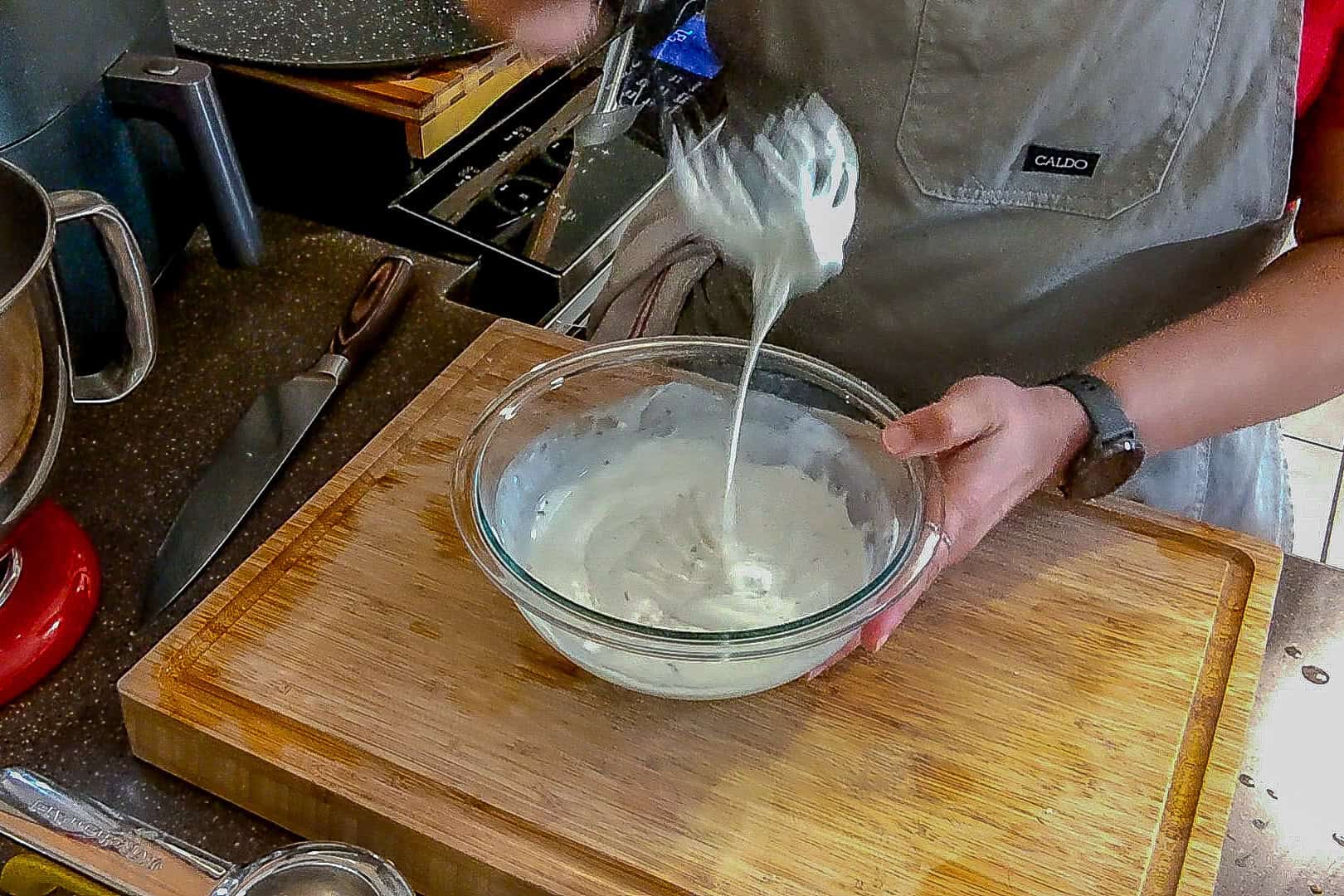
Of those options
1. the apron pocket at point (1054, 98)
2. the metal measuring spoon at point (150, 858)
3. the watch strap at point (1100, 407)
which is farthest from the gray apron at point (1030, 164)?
the metal measuring spoon at point (150, 858)

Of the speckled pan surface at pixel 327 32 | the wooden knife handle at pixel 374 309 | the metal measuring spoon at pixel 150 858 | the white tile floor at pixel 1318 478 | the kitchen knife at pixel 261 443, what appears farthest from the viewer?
the white tile floor at pixel 1318 478

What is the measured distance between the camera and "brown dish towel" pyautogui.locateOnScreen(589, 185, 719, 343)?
102 cm

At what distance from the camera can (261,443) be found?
0.88 m

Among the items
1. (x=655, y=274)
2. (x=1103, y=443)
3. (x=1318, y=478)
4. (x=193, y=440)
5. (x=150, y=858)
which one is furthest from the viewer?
(x=1318, y=478)

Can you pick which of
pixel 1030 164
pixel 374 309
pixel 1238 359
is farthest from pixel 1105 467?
pixel 374 309

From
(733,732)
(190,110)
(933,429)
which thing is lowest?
(733,732)

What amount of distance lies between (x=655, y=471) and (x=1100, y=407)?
0.29 meters

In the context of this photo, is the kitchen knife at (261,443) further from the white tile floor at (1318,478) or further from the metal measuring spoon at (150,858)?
the white tile floor at (1318,478)

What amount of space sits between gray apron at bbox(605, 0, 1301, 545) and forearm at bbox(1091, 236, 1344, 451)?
0.07 metres

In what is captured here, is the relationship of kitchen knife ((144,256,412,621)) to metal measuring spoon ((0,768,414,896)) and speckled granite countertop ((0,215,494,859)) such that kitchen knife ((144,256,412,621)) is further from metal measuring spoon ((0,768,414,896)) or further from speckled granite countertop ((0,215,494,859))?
metal measuring spoon ((0,768,414,896))

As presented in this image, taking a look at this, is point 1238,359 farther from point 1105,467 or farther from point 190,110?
point 190,110

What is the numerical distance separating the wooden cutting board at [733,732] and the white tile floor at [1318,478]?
1499 mm

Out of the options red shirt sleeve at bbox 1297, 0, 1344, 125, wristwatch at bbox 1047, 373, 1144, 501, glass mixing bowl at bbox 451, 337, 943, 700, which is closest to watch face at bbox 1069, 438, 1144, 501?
wristwatch at bbox 1047, 373, 1144, 501

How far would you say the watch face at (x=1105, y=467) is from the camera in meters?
0.79
